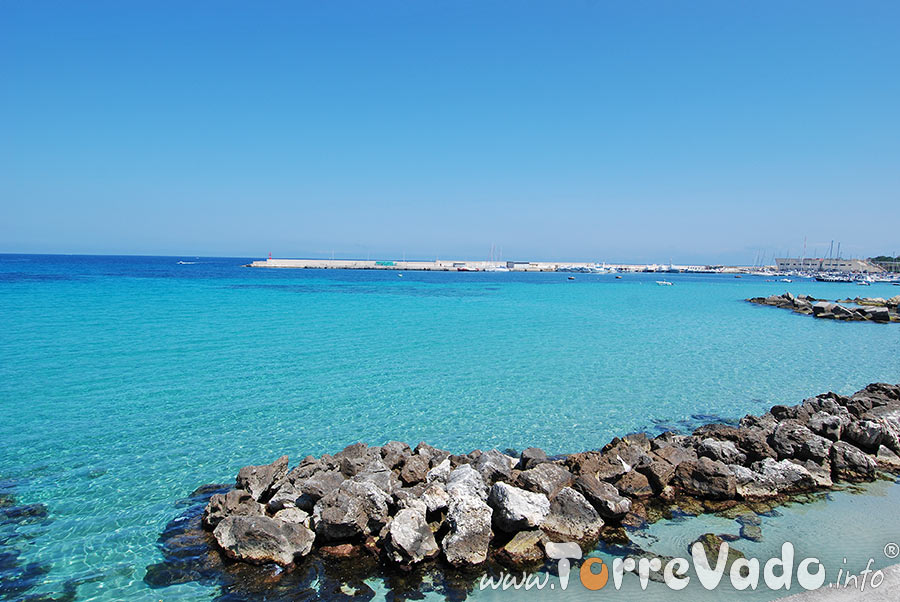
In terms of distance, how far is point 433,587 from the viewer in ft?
18.5

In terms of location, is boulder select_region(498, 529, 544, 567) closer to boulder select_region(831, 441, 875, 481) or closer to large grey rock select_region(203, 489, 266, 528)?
large grey rock select_region(203, 489, 266, 528)

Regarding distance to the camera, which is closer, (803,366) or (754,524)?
(754,524)

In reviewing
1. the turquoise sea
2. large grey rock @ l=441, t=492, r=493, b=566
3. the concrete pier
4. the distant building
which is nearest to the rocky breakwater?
large grey rock @ l=441, t=492, r=493, b=566

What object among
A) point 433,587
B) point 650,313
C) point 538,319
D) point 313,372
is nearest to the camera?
point 433,587

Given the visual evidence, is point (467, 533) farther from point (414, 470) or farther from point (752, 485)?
point (752, 485)

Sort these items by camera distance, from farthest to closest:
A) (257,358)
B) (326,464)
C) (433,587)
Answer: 1. (257,358)
2. (326,464)
3. (433,587)

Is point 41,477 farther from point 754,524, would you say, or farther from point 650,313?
point 650,313

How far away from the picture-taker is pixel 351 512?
6359 mm

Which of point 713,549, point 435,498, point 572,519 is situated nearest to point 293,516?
point 435,498

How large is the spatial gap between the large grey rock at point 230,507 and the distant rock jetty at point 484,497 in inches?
0.6

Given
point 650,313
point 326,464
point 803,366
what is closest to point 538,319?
point 650,313

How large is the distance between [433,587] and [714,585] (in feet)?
10.2

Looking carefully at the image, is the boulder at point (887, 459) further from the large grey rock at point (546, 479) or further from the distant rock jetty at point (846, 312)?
the distant rock jetty at point (846, 312)

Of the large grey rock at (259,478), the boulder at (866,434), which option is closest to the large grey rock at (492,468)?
the large grey rock at (259,478)
